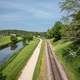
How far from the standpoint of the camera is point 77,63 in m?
41.0

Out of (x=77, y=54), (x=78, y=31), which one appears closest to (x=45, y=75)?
(x=77, y=54)

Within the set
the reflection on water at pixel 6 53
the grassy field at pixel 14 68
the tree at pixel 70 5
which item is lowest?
the reflection on water at pixel 6 53

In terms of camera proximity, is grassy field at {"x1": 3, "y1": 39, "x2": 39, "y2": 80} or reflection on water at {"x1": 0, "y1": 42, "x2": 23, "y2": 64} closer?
grassy field at {"x1": 3, "y1": 39, "x2": 39, "y2": 80}

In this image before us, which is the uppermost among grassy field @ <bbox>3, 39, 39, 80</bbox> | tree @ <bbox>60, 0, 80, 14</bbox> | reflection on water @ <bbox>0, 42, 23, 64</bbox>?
tree @ <bbox>60, 0, 80, 14</bbox>

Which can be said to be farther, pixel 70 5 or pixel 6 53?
pixel 6 53

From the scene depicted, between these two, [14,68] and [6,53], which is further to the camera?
[6,53]

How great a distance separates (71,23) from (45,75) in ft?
77.2

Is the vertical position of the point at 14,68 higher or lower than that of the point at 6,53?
higher

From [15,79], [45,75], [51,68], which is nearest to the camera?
[15,79]

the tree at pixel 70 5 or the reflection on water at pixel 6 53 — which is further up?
the tree at pixel 70 5

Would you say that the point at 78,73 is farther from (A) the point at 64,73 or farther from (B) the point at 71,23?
(B) the point at 71,23

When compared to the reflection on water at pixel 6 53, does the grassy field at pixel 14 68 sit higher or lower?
higher

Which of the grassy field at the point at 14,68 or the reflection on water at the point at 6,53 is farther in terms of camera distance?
the reflection on water at the point at 6,53

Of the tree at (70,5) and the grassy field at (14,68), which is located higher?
the tree at (70,5)
